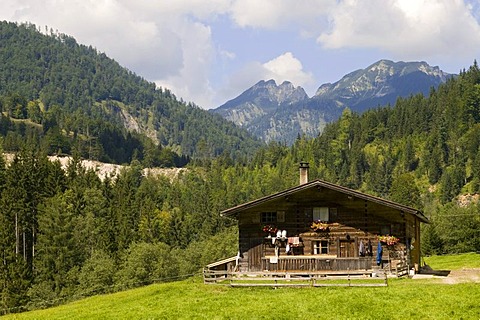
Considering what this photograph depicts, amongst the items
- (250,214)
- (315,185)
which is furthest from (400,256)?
(250,214)

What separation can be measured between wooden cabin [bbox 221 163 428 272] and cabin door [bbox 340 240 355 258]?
0.04 meters

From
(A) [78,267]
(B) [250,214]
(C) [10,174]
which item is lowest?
(A) [78,267]

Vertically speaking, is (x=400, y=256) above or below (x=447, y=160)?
below

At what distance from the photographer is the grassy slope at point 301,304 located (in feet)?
94.8

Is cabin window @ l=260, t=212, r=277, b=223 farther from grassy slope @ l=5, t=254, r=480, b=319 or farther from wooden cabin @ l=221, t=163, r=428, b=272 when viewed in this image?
grassy slope @ l=5, t=254, r=480, b=319

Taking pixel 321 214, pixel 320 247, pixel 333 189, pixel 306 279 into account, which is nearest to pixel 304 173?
pixel 321 214

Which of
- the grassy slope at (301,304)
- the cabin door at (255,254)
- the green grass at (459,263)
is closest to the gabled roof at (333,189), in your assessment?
the cabin door at (255,254)

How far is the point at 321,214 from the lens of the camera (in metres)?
46.7

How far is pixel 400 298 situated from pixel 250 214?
17.7 metres

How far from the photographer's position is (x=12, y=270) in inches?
3241

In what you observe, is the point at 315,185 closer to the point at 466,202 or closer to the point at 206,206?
the point at 206,206

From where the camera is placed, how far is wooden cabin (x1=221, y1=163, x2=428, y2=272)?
45.8 meters

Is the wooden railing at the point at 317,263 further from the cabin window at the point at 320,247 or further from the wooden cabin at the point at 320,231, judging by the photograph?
the cabin window at the point at 320,247

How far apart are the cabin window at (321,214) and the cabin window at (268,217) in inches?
115
